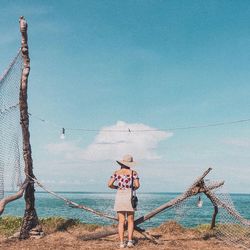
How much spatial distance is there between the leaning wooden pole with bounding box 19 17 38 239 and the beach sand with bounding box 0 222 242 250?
50 cm

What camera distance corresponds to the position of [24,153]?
43.6ft

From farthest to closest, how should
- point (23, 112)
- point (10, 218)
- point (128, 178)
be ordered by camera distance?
point (10, 218)
point (23, 112)
point (128, 178)

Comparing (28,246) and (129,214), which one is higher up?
(129,214)

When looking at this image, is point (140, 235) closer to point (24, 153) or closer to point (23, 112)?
point (24, 153)

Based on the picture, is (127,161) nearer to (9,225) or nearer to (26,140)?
(26,140)

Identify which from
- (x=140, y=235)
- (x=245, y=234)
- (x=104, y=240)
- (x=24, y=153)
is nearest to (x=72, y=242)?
(x=104, y=240)

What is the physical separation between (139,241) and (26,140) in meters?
4.61

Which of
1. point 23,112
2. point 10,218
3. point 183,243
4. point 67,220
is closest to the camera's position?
point 183,243

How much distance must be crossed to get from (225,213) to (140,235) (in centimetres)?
273

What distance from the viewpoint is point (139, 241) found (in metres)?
12.4

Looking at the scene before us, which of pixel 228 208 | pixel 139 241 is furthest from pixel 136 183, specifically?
pixel 228 208

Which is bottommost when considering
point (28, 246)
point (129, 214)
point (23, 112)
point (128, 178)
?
point (28, 246)

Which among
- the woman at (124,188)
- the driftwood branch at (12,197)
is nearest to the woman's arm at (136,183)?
the woman at (124,188)

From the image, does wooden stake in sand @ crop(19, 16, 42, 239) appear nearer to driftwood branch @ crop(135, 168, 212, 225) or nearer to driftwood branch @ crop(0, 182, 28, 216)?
driftwood branch @ crop(0, 182, 28, 216)
